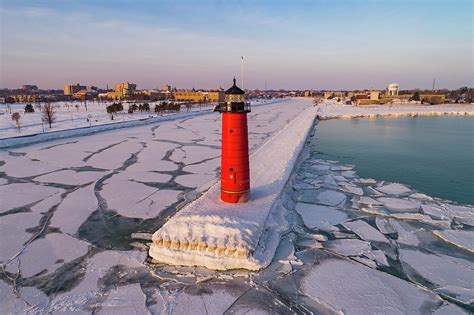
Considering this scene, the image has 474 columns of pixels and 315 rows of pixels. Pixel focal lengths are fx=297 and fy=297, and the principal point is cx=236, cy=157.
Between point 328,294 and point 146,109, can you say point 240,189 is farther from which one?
point 146,109

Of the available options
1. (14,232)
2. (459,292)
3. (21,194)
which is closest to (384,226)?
(459,292)

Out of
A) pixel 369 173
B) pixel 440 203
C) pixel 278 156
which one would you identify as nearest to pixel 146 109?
pixel 278 156

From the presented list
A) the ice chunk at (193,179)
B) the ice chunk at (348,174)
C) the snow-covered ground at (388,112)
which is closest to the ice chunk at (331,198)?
the ice chunk at (348,174)

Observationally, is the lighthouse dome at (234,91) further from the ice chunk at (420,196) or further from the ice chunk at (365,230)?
the ice chunk at (420,196)

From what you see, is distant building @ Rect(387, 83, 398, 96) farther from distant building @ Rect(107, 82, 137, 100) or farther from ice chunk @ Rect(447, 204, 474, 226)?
ice chunk @ Rect(447, 204, 474, 226)

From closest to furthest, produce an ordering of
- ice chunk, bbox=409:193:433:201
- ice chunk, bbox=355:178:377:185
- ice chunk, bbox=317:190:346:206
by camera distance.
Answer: ice chunk, bbox=317:190:346:206 → ice chunk, bbox=409:193:433:201 → ice chunk, bbox=355:178:377:185

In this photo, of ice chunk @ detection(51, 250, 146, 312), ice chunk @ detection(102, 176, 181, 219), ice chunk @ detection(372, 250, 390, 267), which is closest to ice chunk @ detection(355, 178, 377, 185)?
ice chunk @ detection(372, 250, 390, 267)
